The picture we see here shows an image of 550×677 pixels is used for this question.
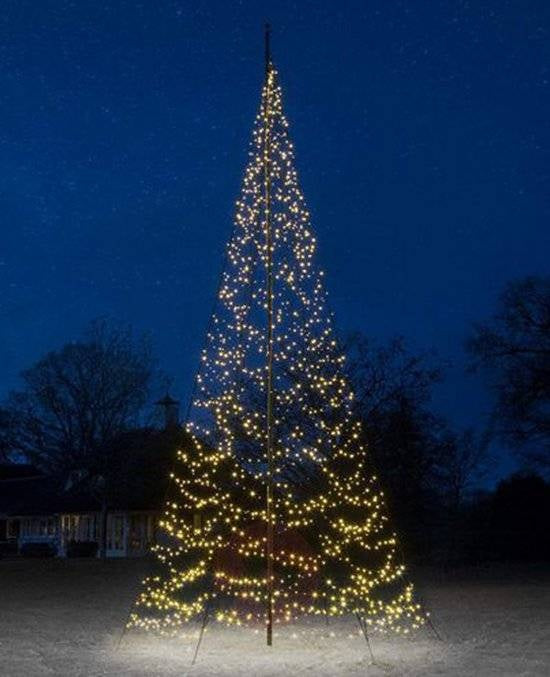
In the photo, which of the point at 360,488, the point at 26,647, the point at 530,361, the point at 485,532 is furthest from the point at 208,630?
the point at 530,361

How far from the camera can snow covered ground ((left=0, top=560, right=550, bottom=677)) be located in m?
10.2

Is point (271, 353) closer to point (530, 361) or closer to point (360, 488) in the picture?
point (360, 488)

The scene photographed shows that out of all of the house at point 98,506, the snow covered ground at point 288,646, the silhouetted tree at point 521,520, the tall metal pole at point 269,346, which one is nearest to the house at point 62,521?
the house at point 98,506

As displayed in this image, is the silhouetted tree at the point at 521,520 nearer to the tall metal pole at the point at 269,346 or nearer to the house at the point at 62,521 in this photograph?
the house at the point at 62,521

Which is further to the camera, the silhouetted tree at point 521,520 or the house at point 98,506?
the house at point 98,506

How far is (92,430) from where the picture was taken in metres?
45.8

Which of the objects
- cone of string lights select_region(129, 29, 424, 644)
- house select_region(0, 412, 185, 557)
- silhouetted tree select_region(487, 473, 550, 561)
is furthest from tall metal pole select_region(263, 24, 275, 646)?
house select_region(0, 412, 185, 557)

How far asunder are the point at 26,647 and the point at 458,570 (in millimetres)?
18724

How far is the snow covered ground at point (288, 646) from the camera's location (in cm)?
1023

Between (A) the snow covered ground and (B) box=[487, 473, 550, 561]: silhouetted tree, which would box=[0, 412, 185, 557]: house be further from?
(A) the snow covered ground

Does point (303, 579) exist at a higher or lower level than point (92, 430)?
lower

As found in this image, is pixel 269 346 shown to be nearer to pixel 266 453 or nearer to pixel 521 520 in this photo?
pixel 266 453

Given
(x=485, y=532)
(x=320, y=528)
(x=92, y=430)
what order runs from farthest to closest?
(x=92, y=430)
(x=485, y=532)
(x=320, y=528)

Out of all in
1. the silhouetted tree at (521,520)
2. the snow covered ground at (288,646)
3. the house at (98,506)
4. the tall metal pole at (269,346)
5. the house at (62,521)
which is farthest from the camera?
the house at (62,521)
